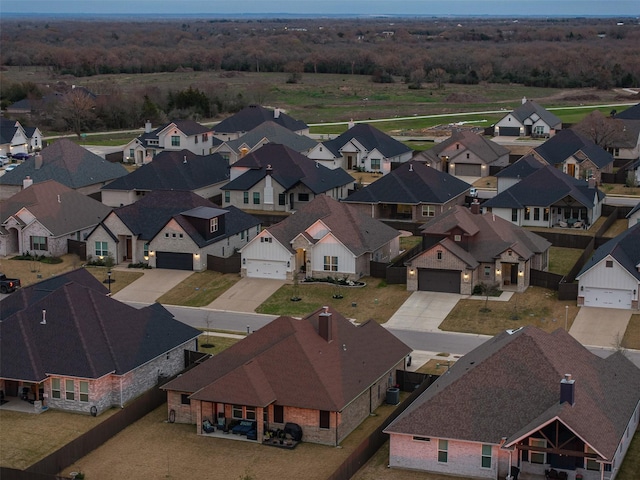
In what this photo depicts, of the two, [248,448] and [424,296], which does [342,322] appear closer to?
[248,448]

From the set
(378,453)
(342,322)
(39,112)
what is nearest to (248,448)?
(378,453)

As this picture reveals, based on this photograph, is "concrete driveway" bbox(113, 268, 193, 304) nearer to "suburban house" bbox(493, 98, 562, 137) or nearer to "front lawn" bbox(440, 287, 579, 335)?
"front lawn" bbox(440, 287, 579, 335)

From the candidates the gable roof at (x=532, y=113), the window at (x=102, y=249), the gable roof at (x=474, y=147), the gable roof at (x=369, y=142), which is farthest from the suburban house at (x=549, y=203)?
the gable roof at (x=532, y=113)

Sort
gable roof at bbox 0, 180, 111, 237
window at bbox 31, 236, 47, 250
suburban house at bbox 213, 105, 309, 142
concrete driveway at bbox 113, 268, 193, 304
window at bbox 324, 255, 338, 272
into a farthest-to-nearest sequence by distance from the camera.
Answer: suburban house at bbox 213, 105, 309, 142 < gable roof at bbox 0, 180, 111, 237 < window at bbox 31, 236, 47, 250 < window at bbox 324, 255, 338, 272 < concrete driveway at bbox 113, 268, 193, 304

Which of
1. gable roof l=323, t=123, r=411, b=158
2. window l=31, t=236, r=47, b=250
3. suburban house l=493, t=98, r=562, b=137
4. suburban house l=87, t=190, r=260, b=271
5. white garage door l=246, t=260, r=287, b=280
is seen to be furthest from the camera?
suburban house l=493, t=98, r=562, b=137

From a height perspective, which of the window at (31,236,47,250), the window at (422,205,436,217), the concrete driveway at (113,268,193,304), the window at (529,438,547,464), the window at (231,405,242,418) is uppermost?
the window at (529,438,547,464)

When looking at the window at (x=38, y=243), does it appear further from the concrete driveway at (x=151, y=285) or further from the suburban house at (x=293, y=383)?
the suburban house at (x=293, y=383)

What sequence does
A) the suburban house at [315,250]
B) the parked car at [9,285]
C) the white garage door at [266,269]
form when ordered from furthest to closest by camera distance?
1. the white garage door at [266,269]
2. the suburban house at [315,250]
3. the parked car at [9,285]

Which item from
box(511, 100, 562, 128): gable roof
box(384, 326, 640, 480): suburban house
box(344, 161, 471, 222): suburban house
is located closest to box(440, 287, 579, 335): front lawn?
box(384, 326, 640, 480): suburban house
